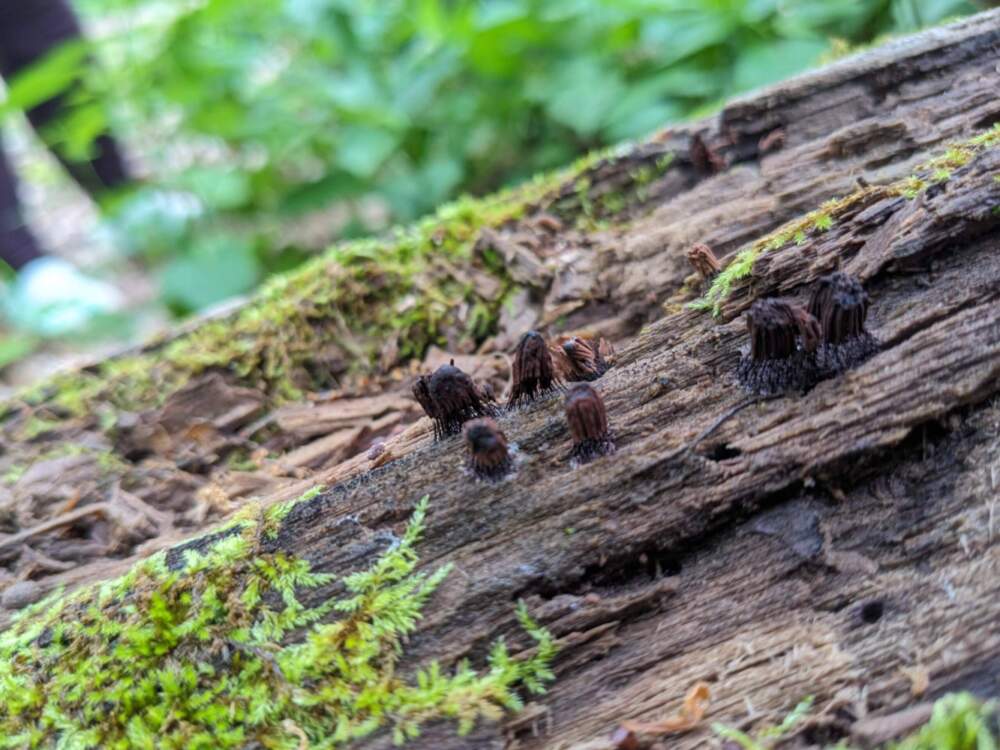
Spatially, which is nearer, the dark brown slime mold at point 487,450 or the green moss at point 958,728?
the green moss at point 958,728

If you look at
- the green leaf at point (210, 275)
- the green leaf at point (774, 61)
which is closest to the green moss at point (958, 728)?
the green leaf at point (774, 61)

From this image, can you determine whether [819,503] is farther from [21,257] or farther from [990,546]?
[21,257]

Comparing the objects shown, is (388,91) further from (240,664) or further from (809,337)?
(240,664)

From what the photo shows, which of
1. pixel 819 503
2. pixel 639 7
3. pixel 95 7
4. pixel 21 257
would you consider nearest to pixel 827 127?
pixel 639 7

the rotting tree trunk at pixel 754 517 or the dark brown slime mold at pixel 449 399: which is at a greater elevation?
the dark brown slime mold at pixel 449 399

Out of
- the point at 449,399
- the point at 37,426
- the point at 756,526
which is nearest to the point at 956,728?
the point at 756,526

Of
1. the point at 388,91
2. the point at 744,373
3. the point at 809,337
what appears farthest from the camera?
the point at 388,91

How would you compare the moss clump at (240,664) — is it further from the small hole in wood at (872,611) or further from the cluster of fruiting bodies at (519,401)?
the small hole in wood at (872,611)
